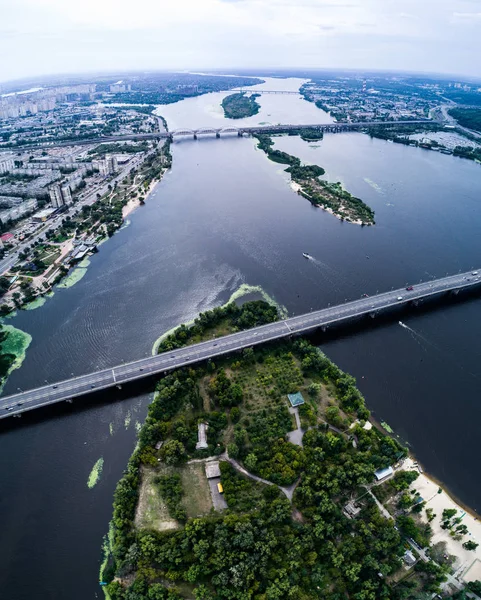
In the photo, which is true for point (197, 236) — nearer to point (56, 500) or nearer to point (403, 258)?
point (403, 258)

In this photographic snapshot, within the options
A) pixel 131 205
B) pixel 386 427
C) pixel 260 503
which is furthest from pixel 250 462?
pixel 131 205

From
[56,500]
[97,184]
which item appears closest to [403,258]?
[56,500]

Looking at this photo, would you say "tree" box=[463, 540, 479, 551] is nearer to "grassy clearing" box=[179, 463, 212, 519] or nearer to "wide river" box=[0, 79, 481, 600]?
"wide river" box=[0, 79, 481, 600]

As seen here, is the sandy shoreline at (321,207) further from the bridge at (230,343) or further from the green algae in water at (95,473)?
the green algae in water at (95,473)

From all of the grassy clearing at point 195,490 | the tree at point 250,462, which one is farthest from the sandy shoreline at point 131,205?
the tree at point 250,462

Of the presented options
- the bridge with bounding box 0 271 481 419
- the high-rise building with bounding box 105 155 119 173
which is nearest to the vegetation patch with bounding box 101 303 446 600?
the bridge with bounding box 0 271 481 419

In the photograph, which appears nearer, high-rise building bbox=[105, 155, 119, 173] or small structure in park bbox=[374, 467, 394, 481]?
small structure in park bbox=[374, 467, 394, 481]
